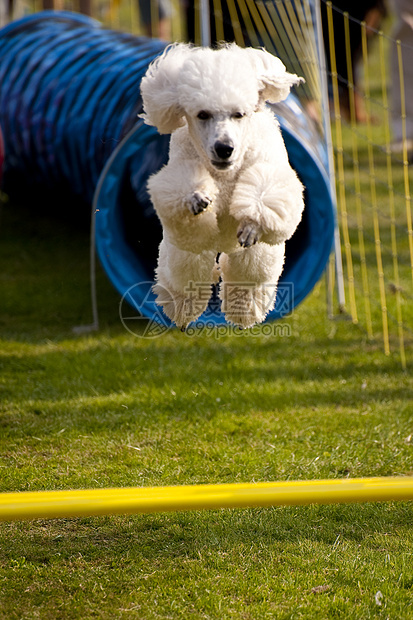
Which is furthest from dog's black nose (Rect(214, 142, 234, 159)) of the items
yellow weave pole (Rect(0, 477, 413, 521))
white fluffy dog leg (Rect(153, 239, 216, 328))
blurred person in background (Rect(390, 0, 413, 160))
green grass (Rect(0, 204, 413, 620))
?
blurred person in background (Rect(390, 0, 413, 160))

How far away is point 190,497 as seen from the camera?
2150mm

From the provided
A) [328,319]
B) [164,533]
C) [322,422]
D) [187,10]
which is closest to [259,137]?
[164,533]

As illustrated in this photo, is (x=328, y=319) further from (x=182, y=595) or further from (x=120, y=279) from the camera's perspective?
(x=182, y=595)

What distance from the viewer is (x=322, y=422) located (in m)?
3.44

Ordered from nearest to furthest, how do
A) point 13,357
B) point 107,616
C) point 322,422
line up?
point 107,616 < point 322,422 < point 13,357

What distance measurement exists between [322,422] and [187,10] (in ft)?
19.7

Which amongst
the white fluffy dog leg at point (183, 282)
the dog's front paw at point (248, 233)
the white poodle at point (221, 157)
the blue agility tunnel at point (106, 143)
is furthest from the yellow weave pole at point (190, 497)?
the dog's front paw at point (248, 233)

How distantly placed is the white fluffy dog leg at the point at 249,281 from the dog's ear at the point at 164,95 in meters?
0.29

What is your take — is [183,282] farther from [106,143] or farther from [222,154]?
[106,143]

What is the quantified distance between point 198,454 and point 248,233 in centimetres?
192

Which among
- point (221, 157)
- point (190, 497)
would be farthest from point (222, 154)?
point (190, 497)

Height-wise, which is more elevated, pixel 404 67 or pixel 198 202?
pixel 404 67

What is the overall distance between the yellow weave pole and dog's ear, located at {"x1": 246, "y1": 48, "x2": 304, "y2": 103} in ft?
3.86

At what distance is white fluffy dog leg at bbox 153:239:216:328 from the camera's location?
155 cm
